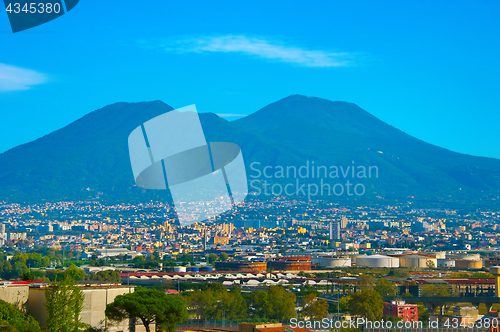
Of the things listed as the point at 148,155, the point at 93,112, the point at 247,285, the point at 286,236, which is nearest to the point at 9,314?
the point at 148,155

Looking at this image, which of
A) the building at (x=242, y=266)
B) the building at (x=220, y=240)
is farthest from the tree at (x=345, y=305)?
the building at (x=220, y=240)

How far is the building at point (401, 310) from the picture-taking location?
72.1 ft

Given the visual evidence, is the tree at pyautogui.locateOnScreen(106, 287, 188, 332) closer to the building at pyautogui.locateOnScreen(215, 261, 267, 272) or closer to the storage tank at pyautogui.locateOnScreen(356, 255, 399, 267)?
the building at pyautogui.locateOnScreen(215, 261, 267, 272)

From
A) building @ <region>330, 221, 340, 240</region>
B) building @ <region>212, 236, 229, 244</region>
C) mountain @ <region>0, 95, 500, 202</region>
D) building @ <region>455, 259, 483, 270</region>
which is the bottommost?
building @ <region>455, 259, 483, 270</region>

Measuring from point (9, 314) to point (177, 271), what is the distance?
109 ft

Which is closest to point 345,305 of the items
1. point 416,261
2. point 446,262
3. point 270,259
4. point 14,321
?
point 14,321

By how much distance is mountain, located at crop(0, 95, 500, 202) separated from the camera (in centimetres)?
12281

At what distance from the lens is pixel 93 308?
12711mm

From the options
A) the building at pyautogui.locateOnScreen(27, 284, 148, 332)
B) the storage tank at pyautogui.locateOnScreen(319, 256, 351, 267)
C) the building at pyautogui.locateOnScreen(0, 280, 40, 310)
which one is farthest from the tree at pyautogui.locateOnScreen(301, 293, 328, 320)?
the storage tank at pyautogui.locateOnScreen(319, 256, 351, 267)

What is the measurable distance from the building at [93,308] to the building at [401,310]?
10941mm

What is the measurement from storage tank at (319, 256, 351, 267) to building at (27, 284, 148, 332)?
39.8 metres

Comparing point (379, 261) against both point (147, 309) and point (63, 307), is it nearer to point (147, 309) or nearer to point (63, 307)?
point (147, 309)

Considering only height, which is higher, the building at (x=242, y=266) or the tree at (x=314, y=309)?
the building at (x=242, y=266)

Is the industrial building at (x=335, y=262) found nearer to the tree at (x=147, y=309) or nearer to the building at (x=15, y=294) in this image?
the tree at (x=147, y=309)
